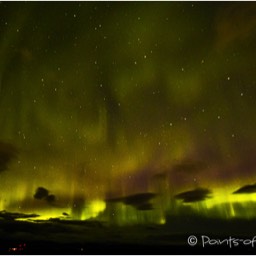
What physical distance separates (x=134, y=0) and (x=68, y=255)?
364 cm

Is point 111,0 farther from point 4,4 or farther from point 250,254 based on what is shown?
point 250,254

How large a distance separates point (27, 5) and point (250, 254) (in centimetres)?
483

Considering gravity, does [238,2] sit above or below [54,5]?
below

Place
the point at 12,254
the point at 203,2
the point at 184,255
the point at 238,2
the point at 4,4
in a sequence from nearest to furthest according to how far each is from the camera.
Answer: the point at 184,255
the point at 12,254
the point at 238,2
the point at 203,2
the point at 4,4

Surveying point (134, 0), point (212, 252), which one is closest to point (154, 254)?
point (212, 252)

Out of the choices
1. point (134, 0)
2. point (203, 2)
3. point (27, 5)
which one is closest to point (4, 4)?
point (27, 5)

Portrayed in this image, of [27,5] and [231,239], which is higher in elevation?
[27,5]

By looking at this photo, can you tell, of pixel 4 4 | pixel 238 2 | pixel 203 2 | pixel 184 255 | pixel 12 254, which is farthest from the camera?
pixel 4 4

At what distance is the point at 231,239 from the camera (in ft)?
13.9

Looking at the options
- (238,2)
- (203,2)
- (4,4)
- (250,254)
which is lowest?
(250,254)

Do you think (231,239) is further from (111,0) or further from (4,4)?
(4,4)

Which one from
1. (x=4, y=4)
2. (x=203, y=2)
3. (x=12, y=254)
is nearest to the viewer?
(x=12, y=254)

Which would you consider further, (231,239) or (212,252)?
(231,239)

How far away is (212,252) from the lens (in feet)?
11.8
